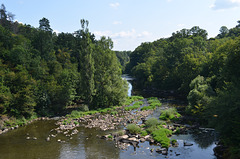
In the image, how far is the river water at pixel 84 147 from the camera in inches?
890

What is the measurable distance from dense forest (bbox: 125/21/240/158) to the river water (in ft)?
11.4

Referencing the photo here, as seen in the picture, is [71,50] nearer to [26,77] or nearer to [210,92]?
[26,77]

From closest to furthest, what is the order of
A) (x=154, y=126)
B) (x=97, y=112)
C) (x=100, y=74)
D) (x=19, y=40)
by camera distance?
(x=154, y=126)
(x=97, y=112)
(x=100, y=74)
(x=19, y=40)

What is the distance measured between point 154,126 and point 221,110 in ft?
42.1

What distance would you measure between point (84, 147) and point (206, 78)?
36.9 metres

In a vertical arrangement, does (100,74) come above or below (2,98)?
above

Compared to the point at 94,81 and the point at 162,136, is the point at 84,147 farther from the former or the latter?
the point at 94,81

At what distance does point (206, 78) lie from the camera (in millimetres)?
48156

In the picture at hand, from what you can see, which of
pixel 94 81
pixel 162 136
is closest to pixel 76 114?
pixel 94 81

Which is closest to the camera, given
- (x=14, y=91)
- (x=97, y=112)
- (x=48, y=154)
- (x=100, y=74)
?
(x=48, y=154)

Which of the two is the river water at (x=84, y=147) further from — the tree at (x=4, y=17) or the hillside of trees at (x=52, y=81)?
the tree at (x=4, y=17)

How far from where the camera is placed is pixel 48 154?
76.4 ft

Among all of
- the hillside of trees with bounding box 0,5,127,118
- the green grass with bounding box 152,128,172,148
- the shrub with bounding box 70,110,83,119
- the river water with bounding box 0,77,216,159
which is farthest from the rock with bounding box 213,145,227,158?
the hillside of trees with bounding box 0,5,127,118

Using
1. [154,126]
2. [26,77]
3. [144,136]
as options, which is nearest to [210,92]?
[154,126]
